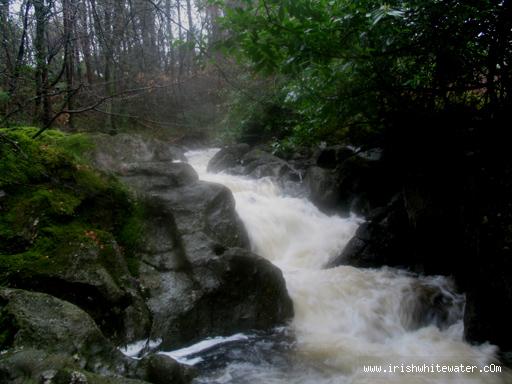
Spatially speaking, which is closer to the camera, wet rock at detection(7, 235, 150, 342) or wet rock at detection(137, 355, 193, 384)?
wet rock at detection(137, 355, 193, 384)

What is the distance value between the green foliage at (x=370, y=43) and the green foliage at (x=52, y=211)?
7.78ft

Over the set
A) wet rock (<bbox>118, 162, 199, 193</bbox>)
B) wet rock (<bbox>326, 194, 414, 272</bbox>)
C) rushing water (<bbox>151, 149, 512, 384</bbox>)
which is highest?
wet rock (<bbox>118, 162, 199, 193</bbox>)

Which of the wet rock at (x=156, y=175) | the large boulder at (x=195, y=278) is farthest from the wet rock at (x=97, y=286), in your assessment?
the wet rock at (x=156, y=175)

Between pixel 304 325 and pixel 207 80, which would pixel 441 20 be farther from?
pixel 207 80

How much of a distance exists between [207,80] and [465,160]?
20.3m

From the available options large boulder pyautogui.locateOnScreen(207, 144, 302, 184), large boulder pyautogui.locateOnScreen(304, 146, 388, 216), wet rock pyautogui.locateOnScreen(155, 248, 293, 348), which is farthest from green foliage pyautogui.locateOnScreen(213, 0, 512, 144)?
large boulder pyautogui.locateOnScreen(207, 144, 302, 184)

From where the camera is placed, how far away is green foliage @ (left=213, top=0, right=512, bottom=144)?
10.5 ft

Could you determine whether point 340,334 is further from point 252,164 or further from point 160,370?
point 252,164

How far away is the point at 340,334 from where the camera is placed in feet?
17.5

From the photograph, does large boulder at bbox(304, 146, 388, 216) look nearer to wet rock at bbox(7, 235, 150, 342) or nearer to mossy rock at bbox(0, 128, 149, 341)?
mossy rock at bbox(0, 128, 149, 341)

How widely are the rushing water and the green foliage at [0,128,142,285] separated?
1.78 metres

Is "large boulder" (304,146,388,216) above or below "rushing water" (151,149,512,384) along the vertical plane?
above

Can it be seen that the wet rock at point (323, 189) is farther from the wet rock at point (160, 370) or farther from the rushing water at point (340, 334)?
the wet rock at point (160, 370)

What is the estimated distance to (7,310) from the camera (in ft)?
9.66
